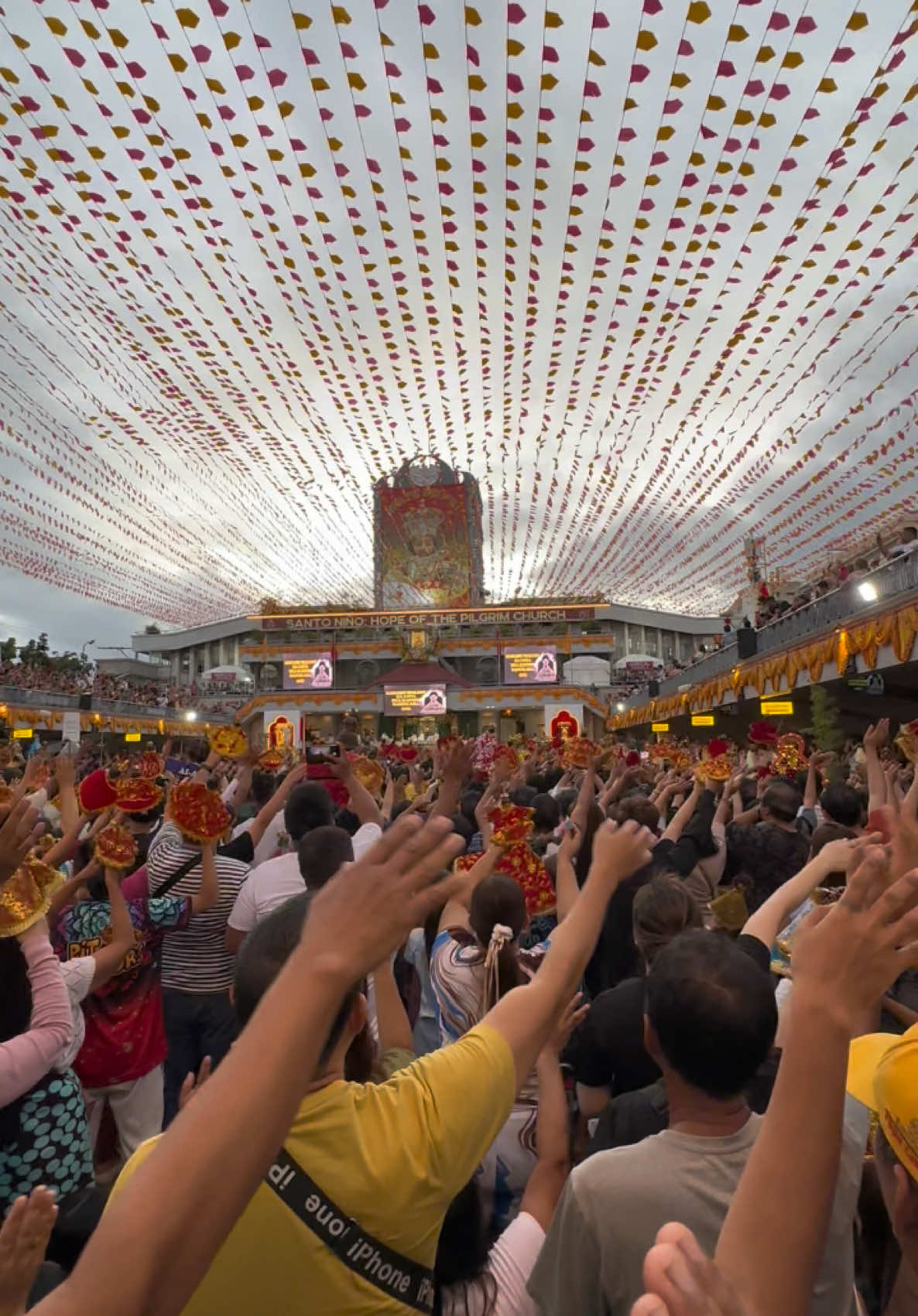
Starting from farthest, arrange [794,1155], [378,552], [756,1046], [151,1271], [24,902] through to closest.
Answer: [378,552]
[24,902]
[756,1046]
[794,1155]
[151,1271]

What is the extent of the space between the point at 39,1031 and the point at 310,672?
1669 inches

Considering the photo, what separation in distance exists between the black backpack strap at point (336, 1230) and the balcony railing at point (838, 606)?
39.9ft

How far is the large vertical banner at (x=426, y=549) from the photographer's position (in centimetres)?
5006

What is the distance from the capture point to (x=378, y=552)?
51.0 meters

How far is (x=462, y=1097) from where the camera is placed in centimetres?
136

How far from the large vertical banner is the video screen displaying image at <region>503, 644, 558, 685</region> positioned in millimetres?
8080

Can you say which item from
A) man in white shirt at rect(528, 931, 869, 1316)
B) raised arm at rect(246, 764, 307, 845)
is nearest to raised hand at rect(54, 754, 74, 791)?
raised arm at rect(246, 764, 307, 845)

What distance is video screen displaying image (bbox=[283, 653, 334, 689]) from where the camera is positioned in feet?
144

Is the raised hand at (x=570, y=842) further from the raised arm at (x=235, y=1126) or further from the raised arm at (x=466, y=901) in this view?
the raised arm at (x=235, y=1126)

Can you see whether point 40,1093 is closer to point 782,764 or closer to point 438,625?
point 782,764

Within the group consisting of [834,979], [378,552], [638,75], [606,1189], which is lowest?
[606,1189]

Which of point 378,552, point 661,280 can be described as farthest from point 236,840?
point 378,552

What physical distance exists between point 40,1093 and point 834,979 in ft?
7.96

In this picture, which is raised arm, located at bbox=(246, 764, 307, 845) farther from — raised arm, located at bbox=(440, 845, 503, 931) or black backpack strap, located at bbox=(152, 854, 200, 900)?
raised arm, located at bbox=(440, 845, 503, 931)
